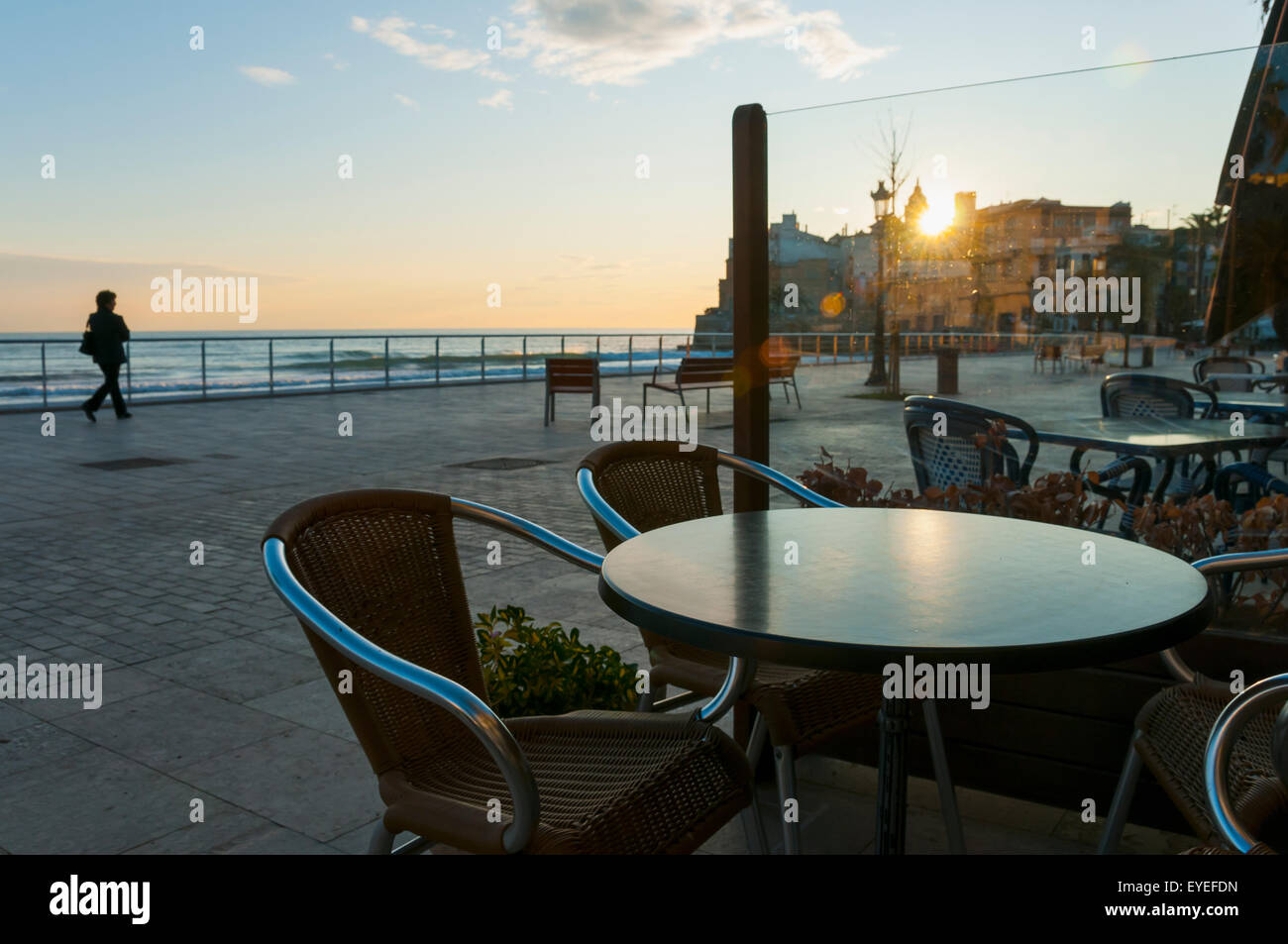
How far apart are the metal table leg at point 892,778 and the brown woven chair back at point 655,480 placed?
0.96 metres

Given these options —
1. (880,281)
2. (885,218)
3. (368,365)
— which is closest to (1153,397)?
(880,281)

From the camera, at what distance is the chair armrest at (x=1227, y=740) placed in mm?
1510

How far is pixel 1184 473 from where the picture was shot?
12.8 ft

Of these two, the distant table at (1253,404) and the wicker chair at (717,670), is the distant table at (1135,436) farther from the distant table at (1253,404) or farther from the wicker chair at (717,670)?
the wicker chair at (717,670)

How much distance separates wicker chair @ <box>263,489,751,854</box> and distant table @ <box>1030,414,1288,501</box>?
223 centimetres

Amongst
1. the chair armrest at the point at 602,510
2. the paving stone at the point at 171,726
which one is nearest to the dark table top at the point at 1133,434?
the chair armrest at the point at 602,510

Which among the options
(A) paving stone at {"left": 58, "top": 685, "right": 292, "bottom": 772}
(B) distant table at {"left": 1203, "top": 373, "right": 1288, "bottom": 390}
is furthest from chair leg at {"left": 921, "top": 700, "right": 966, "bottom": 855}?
(A) paving stone at {"left": 58, "top": 685, "right": 292, "bottom": 772}

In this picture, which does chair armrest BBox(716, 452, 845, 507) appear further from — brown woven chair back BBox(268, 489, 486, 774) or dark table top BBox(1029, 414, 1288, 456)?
dark table top BBox(1029, 414, 1288, 456)

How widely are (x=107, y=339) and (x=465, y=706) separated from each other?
44.2 ft

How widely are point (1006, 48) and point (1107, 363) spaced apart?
1048mm

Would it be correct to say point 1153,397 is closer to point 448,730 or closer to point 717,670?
point 717,670

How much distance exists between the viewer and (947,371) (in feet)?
11.4

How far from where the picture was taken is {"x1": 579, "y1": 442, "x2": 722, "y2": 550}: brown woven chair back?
2.71 m
